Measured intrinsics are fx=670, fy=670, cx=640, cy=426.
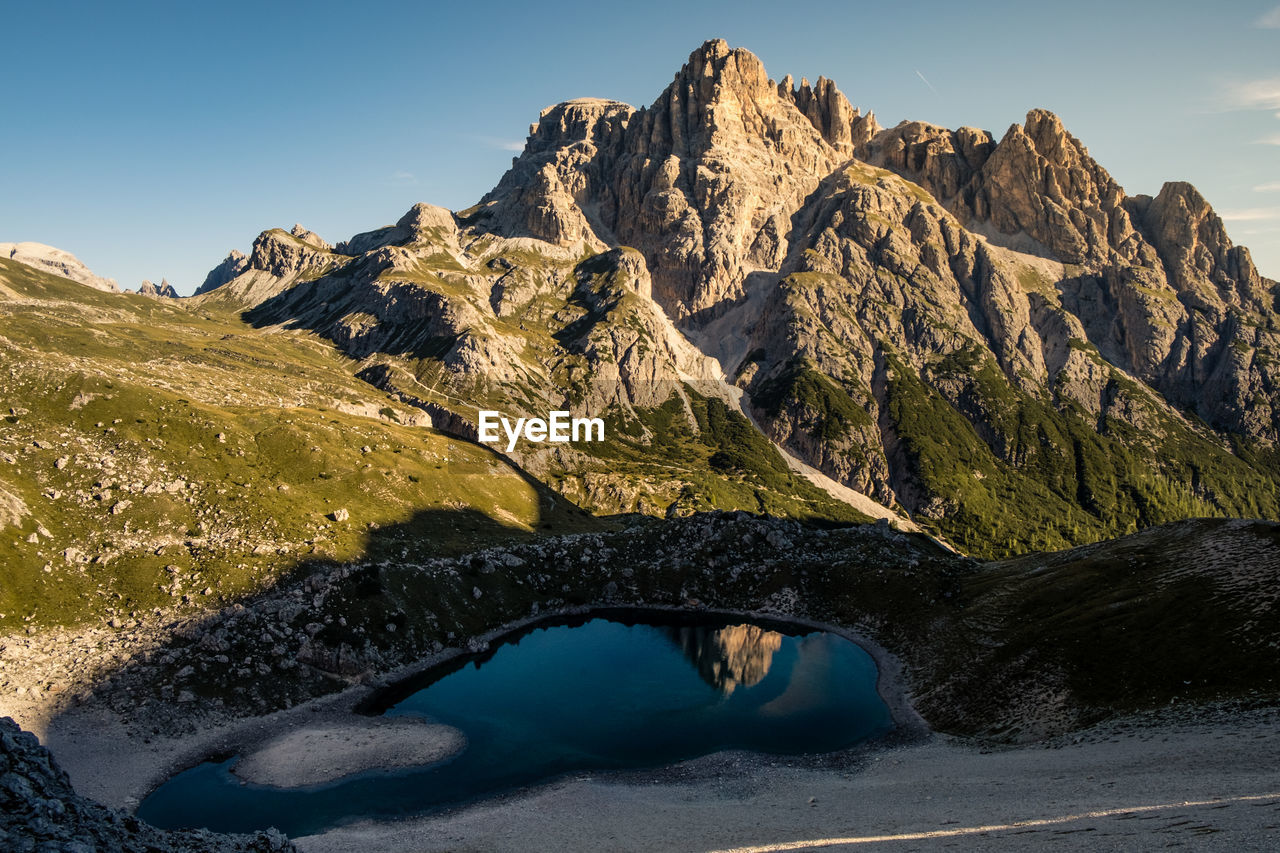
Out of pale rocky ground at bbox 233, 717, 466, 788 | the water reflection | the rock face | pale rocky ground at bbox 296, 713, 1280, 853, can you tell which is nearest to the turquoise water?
the water reflection

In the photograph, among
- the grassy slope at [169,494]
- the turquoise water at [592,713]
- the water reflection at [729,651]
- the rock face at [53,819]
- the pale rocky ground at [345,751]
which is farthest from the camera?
the water reflection at [729,651]

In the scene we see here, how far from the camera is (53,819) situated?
1473 inches

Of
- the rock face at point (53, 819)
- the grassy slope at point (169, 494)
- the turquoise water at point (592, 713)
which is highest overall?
the grassy slope at point (169, 494)

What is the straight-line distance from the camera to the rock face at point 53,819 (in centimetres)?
3541

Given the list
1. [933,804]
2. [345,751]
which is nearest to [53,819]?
[345,751]

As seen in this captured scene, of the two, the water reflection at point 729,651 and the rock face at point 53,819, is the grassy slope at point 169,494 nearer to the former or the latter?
the water reflection at point 729,651

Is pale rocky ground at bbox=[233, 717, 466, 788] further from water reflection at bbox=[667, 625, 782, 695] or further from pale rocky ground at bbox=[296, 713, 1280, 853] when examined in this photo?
water reflection at bbox=[667, 625, 782, 695]

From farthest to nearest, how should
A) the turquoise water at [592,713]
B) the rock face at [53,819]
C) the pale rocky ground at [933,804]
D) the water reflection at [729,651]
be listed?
the water reflection at [729,651] → the turquoise water at [592,713] → the pale rocky ground at [933,804] → the rock face at [53,819]

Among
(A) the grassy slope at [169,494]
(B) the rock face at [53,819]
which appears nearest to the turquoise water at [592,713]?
(B) the rock face at [53,819]

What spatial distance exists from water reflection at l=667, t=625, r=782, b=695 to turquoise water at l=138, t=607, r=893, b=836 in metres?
0.33

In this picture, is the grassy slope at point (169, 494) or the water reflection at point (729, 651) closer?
the grassy slope at point (169, 494)

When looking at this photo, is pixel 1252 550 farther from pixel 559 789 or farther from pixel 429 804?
pixel 429 804

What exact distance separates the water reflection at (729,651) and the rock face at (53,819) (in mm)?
70984

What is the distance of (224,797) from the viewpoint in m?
67.5
